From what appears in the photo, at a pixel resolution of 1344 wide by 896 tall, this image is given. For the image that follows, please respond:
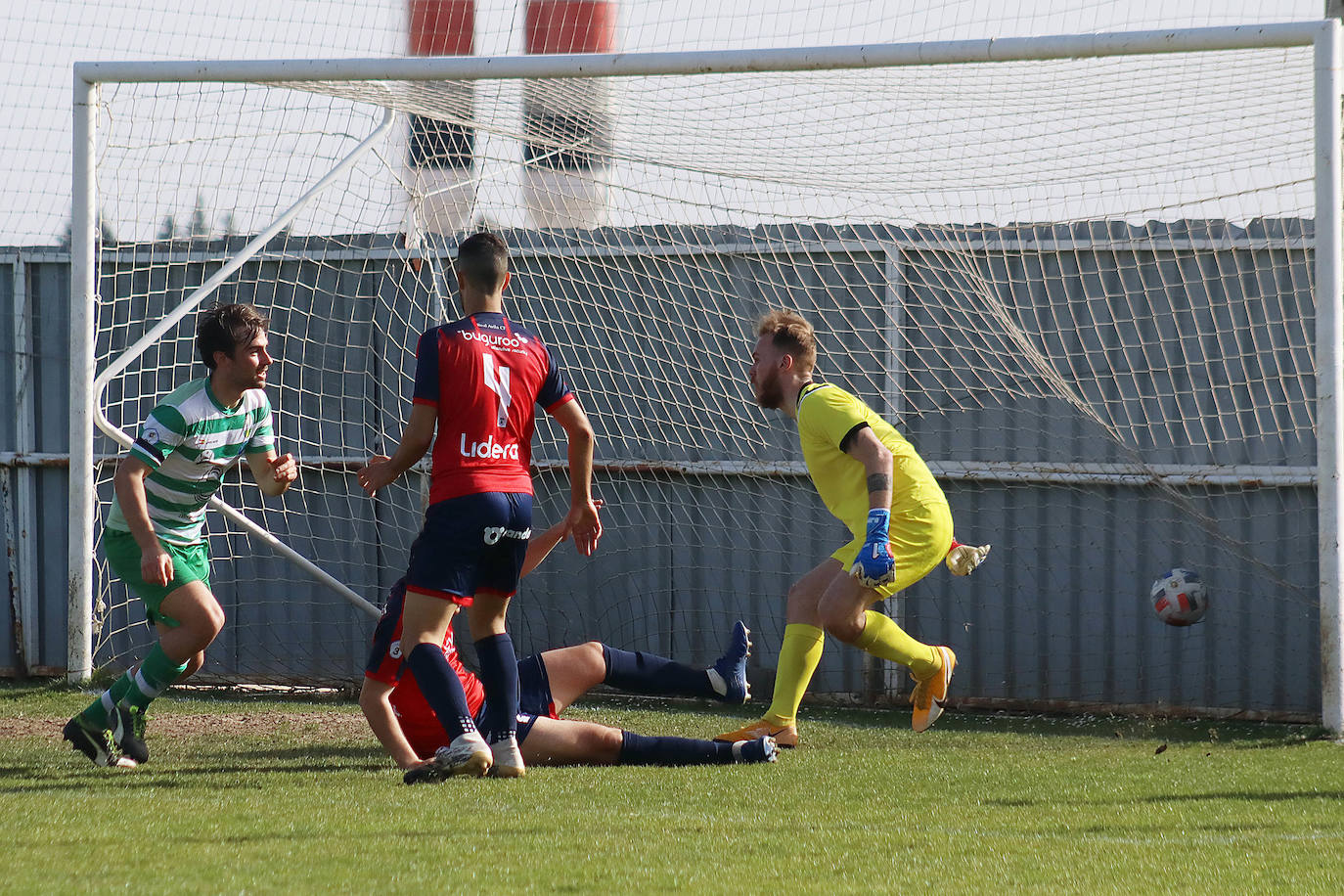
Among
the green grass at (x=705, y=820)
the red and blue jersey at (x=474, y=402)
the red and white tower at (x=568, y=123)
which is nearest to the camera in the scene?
the green grass at (x=705, y=820)

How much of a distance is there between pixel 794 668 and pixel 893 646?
0.40 m

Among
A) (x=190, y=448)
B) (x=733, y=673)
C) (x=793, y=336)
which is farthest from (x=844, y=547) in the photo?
(x=190, y=448)

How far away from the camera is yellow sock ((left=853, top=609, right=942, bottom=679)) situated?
5461 mm

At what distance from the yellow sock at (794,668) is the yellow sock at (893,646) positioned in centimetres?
18

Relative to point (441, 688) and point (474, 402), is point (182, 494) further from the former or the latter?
point (441, 688)

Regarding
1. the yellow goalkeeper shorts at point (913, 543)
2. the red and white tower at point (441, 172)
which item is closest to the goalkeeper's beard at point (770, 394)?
the yellow goalkeeper shorts at point (913, 543)

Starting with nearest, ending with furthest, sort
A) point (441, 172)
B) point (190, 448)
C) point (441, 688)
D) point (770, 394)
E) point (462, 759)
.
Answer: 1. point (462, 759)
2. point (441, 688)
3. point (190, 448)
4. point (770, 394)
5. point (441, 172)

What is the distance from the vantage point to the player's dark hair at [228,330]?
16.2ft

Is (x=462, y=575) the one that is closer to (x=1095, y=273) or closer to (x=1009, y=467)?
(x=1009, y=467)

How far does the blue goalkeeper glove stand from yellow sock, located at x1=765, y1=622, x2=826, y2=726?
23.2 inches

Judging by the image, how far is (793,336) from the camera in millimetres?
5508

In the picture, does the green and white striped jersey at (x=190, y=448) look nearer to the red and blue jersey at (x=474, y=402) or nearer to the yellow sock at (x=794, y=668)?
the red and blue jersey at (x=474, y=402)

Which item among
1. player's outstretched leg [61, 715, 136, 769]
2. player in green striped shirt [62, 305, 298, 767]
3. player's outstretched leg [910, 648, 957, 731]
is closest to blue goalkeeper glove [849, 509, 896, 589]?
player's outstretched leg [910, 648, 957, 731]

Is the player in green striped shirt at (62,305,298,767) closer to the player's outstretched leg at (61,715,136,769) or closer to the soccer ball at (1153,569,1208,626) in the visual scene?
the player's outstretched leg at (61,715,136,769)
